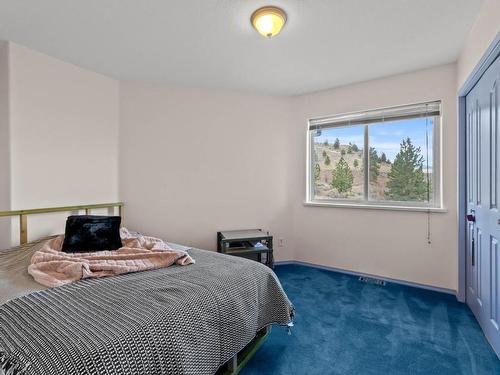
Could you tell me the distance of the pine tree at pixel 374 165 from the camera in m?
3.23

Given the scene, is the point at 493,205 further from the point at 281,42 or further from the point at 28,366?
the point at 28,366

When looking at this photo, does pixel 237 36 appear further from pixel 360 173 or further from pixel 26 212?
pixel 26 212

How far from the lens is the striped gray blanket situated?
38.6 inches

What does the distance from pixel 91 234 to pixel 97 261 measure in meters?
0.50

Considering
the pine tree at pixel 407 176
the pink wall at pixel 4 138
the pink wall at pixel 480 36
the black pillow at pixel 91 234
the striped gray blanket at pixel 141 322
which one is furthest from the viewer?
the pine tree at pixel 407 176

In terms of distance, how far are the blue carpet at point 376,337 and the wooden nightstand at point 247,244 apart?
0.51m

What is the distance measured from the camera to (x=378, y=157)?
3219 mm

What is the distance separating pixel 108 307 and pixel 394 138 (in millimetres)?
3126

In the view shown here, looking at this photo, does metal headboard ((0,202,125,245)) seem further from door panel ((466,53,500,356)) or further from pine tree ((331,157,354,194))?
door panel ((466,53,500,356))

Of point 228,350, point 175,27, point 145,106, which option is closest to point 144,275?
point 228,350

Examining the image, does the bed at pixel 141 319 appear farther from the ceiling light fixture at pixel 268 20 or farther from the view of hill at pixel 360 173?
the view of hill at pixel 360 173

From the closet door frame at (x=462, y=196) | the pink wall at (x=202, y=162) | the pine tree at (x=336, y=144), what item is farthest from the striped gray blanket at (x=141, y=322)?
the pine tree at (x=336, y=144)

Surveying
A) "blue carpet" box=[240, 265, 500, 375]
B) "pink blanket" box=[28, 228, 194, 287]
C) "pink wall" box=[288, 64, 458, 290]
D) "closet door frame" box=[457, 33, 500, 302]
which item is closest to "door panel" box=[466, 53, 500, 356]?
"closet door frame" box=[457, 33, 500, 302]

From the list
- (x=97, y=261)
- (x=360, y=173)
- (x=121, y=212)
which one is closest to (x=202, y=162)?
(x=121, y=212)
